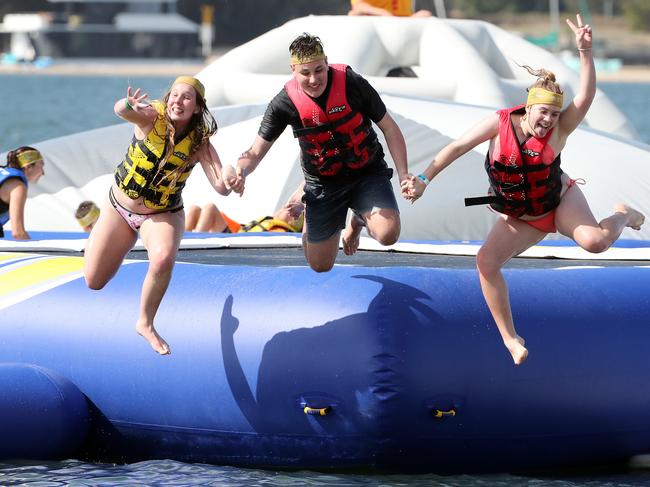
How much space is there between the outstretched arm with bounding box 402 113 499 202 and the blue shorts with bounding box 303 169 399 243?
43 cm

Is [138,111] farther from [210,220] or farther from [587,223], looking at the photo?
[210,220]

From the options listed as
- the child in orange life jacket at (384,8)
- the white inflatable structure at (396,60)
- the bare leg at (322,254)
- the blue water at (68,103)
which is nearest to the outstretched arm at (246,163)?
the bare leg at (322,254)

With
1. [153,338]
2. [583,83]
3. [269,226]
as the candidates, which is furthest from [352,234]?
[269,226]

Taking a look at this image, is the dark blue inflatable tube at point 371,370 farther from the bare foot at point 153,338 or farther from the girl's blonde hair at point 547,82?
the girl's blonde hair at point 547,82

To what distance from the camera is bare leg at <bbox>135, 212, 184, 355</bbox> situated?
5566 millimetres

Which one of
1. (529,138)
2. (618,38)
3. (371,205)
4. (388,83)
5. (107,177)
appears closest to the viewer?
(529,138)

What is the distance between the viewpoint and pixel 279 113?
5762 mm

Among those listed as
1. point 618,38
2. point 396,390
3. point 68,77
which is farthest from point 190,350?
point 618,38

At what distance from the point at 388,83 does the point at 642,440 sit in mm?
5228

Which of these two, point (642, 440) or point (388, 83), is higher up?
point (388, 83)

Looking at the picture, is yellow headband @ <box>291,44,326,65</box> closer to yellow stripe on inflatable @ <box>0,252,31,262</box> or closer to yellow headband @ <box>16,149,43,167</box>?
yellow stripe on inflatable @ <box>0,252,31,262</box>

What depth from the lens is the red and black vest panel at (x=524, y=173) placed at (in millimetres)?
5449

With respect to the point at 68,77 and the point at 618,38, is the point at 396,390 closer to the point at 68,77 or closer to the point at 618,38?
the point at 68,77

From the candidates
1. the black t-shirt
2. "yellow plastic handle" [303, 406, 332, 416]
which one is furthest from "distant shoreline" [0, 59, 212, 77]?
"yellow plastic handle" [303, 406, 332, 416]
